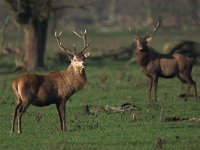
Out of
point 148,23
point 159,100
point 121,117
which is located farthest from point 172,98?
point 148,23

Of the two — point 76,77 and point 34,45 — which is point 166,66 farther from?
point 34,45

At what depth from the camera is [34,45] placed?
3397cm

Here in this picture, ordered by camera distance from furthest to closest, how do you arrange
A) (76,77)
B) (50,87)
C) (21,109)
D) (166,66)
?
(166,66)
(76,77)
(50,87)
(21,109)

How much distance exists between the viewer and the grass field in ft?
47.3

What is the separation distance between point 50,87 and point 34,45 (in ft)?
57.8

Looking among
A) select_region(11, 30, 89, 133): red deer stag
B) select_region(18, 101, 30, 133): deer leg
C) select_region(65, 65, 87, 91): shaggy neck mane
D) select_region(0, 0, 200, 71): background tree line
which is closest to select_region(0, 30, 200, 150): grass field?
select_region(18, 101, 30, 133): deer leg

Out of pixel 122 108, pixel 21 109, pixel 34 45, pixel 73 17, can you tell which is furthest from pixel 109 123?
pixel 73 17

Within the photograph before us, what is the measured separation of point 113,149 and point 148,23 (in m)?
59.7

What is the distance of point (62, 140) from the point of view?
14711 mm

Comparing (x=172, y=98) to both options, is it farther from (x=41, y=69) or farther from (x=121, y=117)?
(x=41, y=69)

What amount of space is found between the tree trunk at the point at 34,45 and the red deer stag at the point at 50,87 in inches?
653

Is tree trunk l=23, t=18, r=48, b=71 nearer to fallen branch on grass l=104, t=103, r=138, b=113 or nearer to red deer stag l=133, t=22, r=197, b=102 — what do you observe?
red deer stag l=133, t=22, r=197, b=102

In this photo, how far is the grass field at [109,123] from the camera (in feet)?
47.3

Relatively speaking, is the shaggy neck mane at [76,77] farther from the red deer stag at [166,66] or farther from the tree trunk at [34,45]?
the tree trunk at [34,45]
